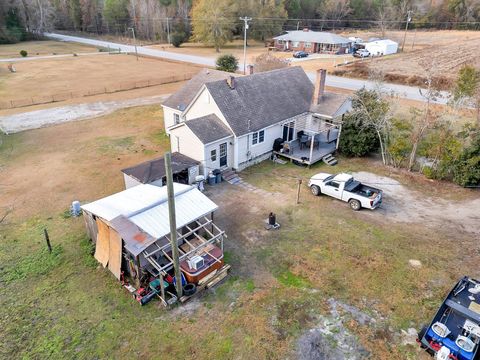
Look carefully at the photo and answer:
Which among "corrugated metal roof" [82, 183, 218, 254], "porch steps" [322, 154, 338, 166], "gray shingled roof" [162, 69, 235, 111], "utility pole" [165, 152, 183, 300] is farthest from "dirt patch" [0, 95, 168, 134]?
"utility pole" [165, 152, 183, 300]

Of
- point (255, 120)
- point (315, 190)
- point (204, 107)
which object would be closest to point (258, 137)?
point (255, 120)

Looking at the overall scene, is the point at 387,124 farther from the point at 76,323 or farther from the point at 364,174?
the point at 76,323

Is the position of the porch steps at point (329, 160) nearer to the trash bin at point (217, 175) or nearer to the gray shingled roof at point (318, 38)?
the trash bin at point (217, 175)

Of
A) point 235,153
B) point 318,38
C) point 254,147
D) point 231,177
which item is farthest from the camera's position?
point 318,38

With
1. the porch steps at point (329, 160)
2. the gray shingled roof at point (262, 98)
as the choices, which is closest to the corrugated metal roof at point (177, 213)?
the gray shingled roof at point (262, 98)

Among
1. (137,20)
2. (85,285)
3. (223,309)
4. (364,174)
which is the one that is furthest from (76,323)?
(137,20)

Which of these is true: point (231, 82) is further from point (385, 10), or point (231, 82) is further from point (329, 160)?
point (385, 10)

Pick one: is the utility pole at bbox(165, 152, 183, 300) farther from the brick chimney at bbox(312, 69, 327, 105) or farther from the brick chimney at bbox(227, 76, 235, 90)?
the brick chimney at bbox(312, 69, 327, 105)
